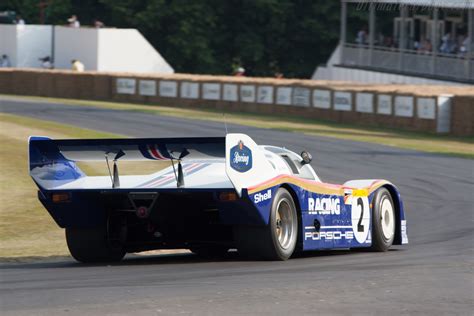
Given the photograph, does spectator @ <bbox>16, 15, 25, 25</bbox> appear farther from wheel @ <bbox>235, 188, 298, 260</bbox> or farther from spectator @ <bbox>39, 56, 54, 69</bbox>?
wheel @ <bbox>235, 188, 298, 260</bbox>

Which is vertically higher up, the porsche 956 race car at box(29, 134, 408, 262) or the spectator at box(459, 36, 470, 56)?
the spectator at box(459, 36, 470, 56)

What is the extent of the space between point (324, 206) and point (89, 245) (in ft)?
8.43

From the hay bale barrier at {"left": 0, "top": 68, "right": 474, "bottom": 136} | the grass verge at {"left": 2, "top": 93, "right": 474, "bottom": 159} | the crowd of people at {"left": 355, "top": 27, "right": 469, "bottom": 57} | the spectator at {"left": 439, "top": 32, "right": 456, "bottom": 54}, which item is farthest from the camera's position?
the spectator at {"left": 439, "top": 32, "right": 456, "bottom": 54}

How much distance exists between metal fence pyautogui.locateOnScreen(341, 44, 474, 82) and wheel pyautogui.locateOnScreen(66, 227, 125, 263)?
3517 centimetres

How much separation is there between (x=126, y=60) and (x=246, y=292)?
4910 cm

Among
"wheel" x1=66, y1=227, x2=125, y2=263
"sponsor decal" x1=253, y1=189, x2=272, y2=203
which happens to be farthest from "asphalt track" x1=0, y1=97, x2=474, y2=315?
"sponsor decal" x1=253, y1=189, x2=272, y2=203

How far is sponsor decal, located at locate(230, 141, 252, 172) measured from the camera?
37.3ft

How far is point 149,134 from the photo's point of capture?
34.8 meters

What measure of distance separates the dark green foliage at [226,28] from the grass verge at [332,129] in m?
17.9

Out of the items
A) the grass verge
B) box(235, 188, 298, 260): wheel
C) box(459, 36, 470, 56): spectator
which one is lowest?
the grass verge

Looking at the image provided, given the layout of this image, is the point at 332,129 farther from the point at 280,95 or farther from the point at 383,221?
the point at 383,221

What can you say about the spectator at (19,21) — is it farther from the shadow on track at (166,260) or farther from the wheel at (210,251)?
the wheel at (210,251)

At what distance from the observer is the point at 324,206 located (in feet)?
42.5

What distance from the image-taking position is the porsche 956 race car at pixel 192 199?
38.1ft
